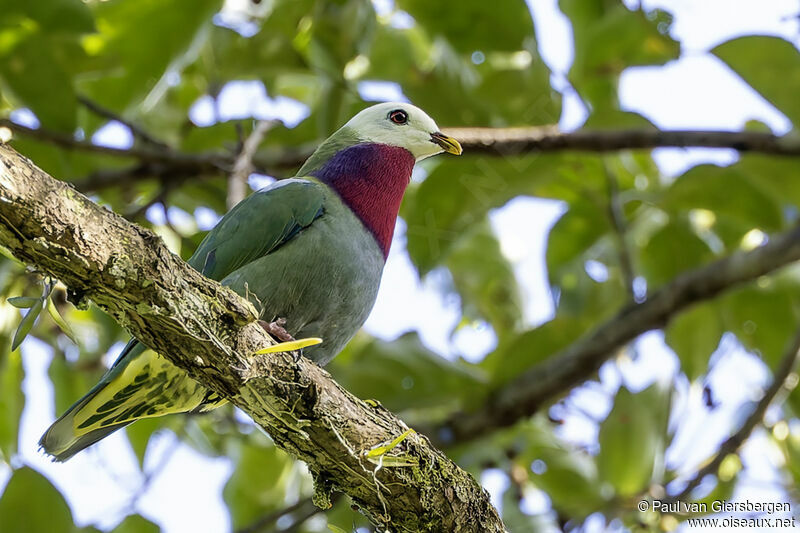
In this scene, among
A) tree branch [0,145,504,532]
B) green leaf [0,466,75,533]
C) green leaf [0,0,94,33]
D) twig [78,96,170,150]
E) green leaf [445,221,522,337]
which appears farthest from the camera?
green leaf [445,221,522,337]

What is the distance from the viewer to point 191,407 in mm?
2869

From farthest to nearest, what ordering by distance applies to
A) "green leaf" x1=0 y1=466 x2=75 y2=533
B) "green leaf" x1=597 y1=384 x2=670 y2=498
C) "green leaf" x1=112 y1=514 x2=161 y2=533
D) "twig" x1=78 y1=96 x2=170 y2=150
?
"green leaf" x1=597 y1=384 x2=670 y2=498 < "twig" x1=78 y1=96 x2=170 y2=150 < "green leaf" x1=112 y1=514 x2=161 y2=533 < "green leaf" x1=0 y1=466 x2=75 y2=533

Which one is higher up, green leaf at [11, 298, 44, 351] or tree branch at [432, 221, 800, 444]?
green leaf at [11, 298, 44, 351]

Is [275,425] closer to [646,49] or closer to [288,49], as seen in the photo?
[288,49]

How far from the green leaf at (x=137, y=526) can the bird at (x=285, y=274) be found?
3.86ft

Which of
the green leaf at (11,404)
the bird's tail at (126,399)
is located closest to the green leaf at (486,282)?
the green leaf at (11,404)

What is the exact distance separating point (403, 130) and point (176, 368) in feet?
4.86

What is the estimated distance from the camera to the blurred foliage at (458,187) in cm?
424

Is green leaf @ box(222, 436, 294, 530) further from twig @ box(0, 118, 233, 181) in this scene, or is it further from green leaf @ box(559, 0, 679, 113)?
green leaf @ box(559, 0, 679, 113)

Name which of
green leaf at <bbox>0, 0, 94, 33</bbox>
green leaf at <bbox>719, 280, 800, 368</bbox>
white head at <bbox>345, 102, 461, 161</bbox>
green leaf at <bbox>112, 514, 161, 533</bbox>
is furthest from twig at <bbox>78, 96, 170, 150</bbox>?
green leaf at <bbox>719, 280, 800, 368</bbox>

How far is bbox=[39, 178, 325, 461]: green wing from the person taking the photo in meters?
2.73

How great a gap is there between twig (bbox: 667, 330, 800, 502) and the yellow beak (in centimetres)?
186

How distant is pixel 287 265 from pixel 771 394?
258cm

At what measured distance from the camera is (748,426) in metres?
4.35
